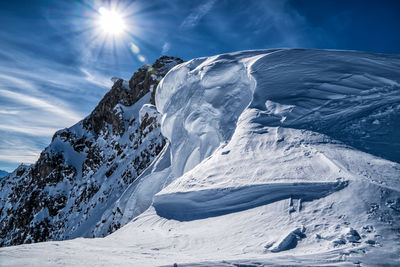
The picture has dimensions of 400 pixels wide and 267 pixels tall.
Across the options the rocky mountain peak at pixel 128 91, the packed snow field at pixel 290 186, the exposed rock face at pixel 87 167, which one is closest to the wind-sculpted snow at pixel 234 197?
the packed snow field at pixel 290 186

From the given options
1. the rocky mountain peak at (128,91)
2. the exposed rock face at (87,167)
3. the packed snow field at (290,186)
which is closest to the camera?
the packed snow field at (290,186)

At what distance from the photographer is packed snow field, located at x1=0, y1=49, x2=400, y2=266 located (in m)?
2.25

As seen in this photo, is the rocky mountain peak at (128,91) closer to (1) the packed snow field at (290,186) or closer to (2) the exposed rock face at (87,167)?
(2) the exposed rock face at (87,167)

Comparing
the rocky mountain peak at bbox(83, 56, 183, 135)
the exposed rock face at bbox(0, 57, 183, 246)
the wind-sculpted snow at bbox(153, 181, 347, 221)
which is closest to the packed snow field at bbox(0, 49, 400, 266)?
the wind-sculpted snow at bbox(153, 181, 347, 221)

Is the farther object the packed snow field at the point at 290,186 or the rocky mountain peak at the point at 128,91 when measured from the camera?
the rocky mountain peak at the point at 128,91

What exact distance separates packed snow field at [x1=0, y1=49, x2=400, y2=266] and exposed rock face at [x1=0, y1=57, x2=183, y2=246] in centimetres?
1578

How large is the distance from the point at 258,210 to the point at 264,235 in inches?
18.2

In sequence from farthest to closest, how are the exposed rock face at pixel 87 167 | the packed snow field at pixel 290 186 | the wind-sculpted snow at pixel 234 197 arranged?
1. the exposed rock face at pixel 87 167
2. the wind-sculpted snow at pixel 234 197
3. the packed snow field at pixel 290 186

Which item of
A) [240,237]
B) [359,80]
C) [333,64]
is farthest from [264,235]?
[333,64]

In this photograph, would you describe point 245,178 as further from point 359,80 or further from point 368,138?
point 359,80

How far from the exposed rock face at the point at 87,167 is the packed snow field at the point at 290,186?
51.8 feet

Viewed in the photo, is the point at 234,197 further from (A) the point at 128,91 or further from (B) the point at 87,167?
(B) the point at 87,167

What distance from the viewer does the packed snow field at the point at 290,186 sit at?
88.7 inches

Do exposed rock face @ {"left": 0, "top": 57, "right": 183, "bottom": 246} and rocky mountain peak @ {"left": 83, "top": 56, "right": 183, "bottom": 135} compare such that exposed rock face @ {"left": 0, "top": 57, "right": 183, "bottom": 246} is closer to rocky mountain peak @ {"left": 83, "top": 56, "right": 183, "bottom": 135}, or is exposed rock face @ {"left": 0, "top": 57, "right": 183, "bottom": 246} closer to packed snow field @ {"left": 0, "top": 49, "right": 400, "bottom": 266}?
rocky mountain peak @ {"left": 83, "top": 56, "right": 183, "bottom": 135}
